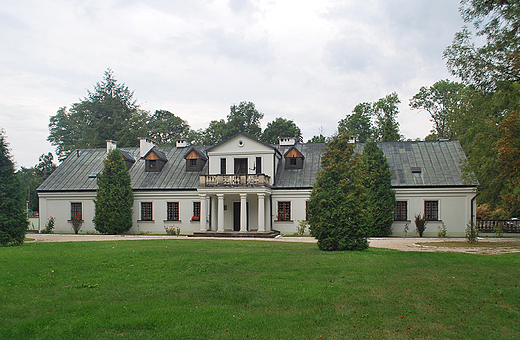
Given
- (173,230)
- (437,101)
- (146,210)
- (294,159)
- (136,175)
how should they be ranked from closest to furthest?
(173,230) < (146,210) < (294,159) < (136,175) < (437,101)

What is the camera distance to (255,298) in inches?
316

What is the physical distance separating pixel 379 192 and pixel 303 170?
6421 mm

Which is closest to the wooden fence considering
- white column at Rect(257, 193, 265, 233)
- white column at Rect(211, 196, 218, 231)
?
white column at Rect(257, 193, 265, 233)

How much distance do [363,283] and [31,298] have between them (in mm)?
6779

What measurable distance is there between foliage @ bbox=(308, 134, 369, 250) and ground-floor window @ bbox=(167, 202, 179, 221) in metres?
16.3

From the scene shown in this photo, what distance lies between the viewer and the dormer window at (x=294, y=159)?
103 ft

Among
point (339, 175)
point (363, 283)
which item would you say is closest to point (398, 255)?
point (339, 175)

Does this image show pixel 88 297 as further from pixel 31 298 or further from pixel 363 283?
pixel 363 283

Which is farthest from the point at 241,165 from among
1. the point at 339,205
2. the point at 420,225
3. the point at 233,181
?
the point at 339,205

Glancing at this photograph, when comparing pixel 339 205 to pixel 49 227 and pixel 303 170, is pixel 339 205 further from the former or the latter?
pixel 49 227

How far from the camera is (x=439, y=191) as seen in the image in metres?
27.5

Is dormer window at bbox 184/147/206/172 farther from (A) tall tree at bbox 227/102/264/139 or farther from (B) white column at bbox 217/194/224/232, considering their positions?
(A) tall tree at bbox 227/102/264/139

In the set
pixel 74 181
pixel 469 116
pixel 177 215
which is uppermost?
pixel 469 116

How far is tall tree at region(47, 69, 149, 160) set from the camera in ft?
186
